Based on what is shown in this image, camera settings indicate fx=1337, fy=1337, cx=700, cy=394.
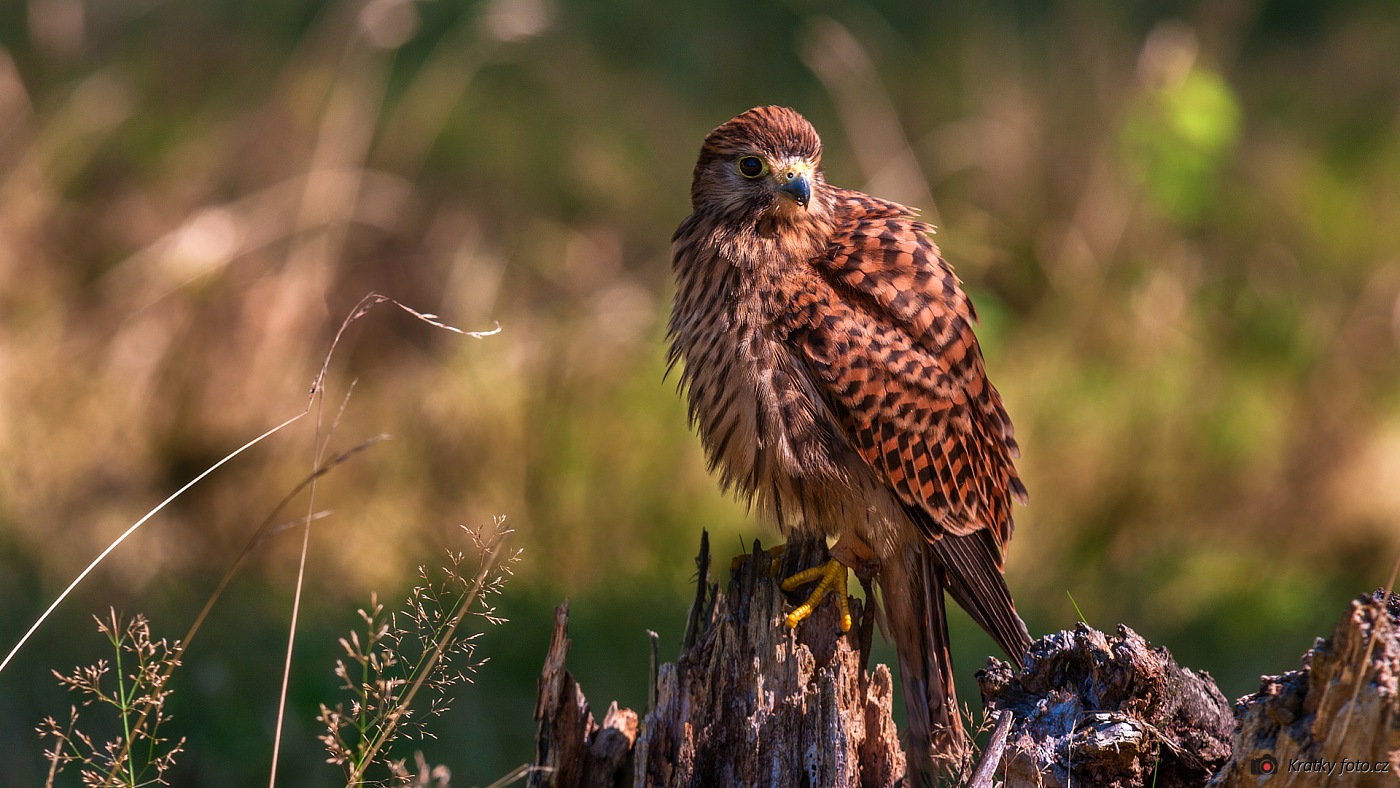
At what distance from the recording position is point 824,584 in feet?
10.2

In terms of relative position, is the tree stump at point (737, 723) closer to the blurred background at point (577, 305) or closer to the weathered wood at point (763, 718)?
the weathered wood at point (763, 718)

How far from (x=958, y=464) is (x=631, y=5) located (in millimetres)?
5873

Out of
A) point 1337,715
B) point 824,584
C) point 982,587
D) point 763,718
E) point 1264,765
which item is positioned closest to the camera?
point 1337,715

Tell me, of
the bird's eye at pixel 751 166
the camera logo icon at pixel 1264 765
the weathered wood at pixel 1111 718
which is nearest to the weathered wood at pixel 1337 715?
the camera logo icon at pixel 1264 765

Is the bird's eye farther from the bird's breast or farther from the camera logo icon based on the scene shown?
the camera logo icon

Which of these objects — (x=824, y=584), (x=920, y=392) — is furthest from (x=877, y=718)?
(x=920, y=392)

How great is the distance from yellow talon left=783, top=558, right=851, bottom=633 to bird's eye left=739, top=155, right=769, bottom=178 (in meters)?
0.99

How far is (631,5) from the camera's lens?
27.7 feet

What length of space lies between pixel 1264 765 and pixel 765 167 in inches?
73.1

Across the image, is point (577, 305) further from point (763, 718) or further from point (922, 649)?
point (763, 718)

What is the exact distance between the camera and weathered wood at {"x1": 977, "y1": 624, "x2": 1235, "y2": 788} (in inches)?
92.0

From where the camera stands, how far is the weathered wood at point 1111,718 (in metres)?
2.34

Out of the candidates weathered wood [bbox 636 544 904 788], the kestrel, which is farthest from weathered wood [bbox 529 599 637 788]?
the kestrel

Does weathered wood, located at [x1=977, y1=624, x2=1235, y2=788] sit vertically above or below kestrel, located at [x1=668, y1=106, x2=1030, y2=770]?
below
